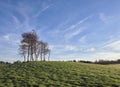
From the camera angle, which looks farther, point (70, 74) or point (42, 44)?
point (42, 44)

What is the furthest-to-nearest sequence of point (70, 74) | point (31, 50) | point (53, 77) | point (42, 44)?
point (42, 44) → point (31, 50) → point (70, 74) → point (53, 77)

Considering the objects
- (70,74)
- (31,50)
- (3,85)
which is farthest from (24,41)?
(3,85)

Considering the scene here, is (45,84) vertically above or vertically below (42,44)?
below

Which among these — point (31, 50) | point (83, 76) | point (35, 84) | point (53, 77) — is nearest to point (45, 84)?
point (35, 84)

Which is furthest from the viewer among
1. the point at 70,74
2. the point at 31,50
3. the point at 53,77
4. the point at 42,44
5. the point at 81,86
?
the point at 42,44

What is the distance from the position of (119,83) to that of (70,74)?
9.72 meters

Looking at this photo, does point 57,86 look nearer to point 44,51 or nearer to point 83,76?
point 83,76

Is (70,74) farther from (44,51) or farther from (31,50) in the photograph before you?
(44,51)

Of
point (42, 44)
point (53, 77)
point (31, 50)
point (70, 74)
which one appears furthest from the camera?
point (42, 44)

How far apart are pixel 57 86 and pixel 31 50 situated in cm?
4662

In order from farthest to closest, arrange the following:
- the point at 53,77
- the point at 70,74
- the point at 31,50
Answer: the point at 31,50
the point at 70,74
the point at 53,77

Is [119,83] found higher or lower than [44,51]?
lower

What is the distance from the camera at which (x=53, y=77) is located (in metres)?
33.2

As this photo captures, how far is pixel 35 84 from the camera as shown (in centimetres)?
2870
